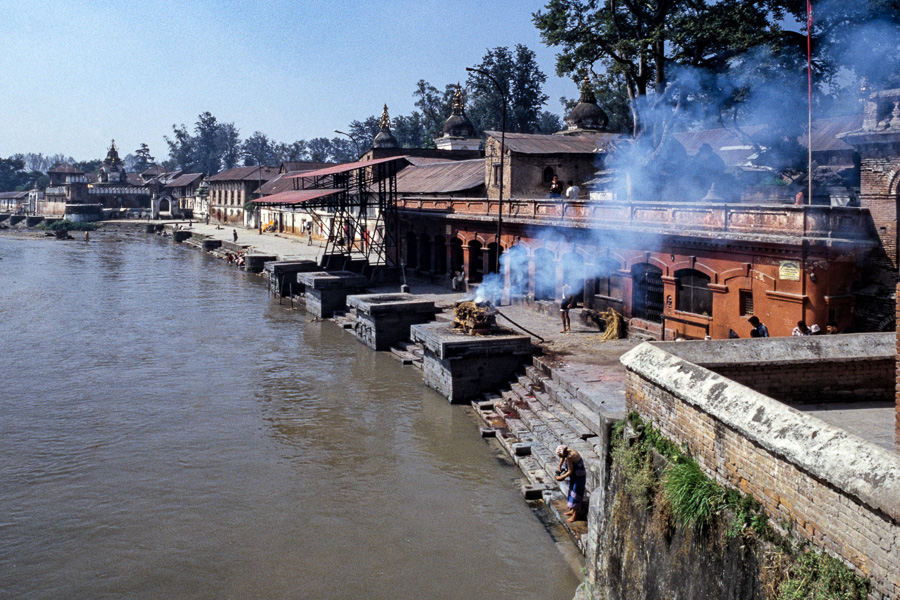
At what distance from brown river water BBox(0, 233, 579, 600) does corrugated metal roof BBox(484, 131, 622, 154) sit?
12.7m

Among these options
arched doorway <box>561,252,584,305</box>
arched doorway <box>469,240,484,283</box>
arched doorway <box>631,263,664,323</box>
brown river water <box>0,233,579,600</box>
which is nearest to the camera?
brown river water <box>0,233,579,600</box>

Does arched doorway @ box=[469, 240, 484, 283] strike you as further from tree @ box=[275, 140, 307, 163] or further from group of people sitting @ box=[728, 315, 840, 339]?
tree @ box=[275, 140, 307, 163]

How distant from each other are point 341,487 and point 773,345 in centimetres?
813

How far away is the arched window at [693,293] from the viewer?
60.8 ft

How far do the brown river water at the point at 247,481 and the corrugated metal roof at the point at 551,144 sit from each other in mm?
12737

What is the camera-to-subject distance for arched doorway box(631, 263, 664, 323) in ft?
66.6

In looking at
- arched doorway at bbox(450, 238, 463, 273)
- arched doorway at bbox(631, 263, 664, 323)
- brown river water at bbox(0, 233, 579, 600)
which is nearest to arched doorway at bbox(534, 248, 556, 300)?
arched doorway at bbox(631, 263, 664, 323)

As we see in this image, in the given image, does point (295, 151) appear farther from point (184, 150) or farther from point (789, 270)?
point (789, 270)

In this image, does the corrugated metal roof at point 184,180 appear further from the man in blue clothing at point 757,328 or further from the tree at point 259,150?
the man in blue clothing at point 757,328

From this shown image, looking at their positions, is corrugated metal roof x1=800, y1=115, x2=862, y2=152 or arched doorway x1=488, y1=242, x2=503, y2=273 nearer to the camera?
corrugated metal roof x1=800, y1=115, x2=862, y2=152

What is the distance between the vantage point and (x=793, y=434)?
18.0 feet

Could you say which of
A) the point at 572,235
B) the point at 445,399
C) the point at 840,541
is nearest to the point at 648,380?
the point at 840,541

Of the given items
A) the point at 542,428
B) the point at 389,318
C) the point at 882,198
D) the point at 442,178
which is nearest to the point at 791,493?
the point at 542,428

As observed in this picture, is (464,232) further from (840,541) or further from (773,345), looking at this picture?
(840,541)
